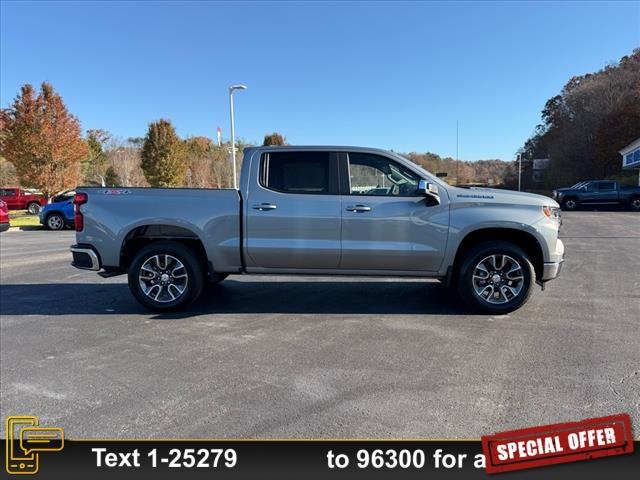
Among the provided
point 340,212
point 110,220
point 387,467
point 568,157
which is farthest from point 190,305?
point 568,157

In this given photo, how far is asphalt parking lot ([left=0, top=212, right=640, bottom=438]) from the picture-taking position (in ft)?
9.42

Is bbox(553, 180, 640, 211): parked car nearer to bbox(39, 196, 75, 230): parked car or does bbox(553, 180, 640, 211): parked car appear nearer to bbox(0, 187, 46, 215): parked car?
bbox(39, 196, 75, 230): parked car

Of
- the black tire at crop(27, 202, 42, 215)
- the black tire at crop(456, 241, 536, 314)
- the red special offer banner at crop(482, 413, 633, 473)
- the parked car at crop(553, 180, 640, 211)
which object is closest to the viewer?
the red special offer banner at crop(482, 413, 633, 473)

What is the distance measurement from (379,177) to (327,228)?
885mm

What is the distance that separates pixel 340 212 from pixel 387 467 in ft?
10.1

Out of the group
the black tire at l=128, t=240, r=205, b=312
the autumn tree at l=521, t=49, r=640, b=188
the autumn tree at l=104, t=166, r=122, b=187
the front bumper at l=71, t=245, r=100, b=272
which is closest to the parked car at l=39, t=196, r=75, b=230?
the front bumper at l=71, t=245, r=100, b=272

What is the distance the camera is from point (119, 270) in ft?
17.8

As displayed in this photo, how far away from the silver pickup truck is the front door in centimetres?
1

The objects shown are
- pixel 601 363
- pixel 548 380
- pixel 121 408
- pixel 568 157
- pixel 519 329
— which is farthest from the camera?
pixel 568 157

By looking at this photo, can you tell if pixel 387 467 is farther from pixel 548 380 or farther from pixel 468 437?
pixel 548 380

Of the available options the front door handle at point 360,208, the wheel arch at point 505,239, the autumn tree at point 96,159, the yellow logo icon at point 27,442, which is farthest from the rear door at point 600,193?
the autumn tree at point 96,159

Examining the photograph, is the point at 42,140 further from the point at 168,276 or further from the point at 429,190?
the point at 429,190

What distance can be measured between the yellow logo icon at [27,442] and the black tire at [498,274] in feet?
13.5

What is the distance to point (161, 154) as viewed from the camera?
121 ft
